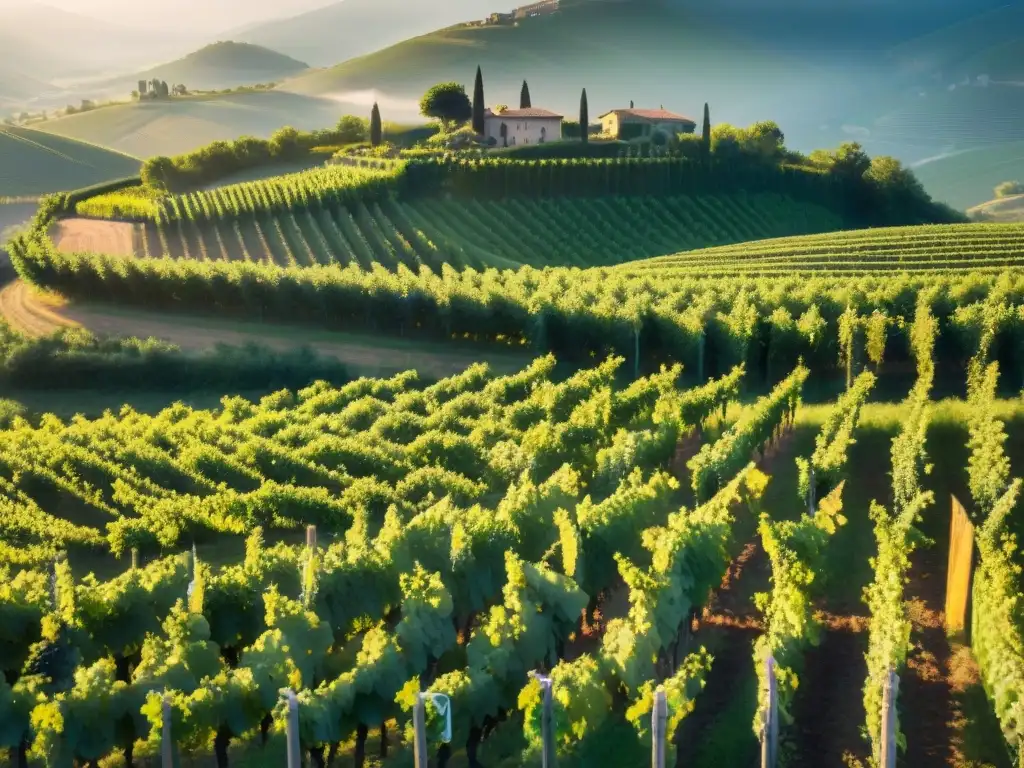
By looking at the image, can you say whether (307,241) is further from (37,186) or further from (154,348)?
(37,186)

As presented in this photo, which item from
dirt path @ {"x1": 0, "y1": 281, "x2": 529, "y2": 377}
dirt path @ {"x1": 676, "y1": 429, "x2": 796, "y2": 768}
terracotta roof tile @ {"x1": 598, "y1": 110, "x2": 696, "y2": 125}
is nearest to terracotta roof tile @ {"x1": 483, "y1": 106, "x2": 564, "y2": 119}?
terracotta roof tile @ {"x1": 598, "y1": 110, "x2": 696, "y2": 125}

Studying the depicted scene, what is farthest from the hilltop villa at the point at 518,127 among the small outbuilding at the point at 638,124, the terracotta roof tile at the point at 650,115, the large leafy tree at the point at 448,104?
the terracotta roof tile at the point at 650,115

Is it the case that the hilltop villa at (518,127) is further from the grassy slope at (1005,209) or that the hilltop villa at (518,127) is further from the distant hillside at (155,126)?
the distant hillside at (155,126)

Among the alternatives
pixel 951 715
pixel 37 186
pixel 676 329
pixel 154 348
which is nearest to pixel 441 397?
pixel 676 329

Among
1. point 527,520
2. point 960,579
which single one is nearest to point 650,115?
point 527,520

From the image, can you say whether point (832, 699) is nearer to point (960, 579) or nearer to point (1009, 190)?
point (960, 579)

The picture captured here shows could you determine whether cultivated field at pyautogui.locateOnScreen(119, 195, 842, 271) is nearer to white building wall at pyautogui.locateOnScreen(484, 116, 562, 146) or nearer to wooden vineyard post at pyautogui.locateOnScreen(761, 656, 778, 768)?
white building wall at pyautogui.locateOnScreen(484, 116, 562, 146)
